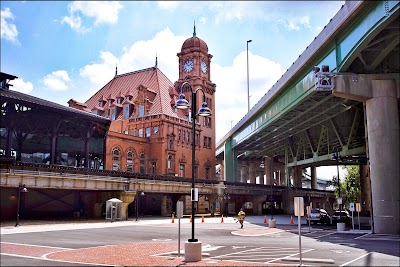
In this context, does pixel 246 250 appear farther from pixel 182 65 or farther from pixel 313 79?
pixel 182 65

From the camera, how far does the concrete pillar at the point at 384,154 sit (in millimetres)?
29594

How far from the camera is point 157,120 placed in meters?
71.2

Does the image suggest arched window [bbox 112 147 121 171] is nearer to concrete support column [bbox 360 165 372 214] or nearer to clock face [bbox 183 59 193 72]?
clock face [bbox 183 59 193 72]

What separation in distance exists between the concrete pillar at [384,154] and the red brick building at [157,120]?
42.6m

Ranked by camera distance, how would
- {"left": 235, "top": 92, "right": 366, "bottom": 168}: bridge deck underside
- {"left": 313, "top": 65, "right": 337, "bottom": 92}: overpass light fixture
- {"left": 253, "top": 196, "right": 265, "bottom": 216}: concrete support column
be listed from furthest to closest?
{"left": 253, "top": 196, "right": 265, "bottom": 216}: concrete support column < {"left": 235, "top": 92, "right": 366, "bottom": 168}: bridge deck underside < {"left": 313, "top": 65, "right": 337, "bottom": 92}: overpass light fixture

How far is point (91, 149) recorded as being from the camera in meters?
63.5

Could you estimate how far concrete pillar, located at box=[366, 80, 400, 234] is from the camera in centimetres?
2959

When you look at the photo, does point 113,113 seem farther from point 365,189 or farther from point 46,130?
point 365,189

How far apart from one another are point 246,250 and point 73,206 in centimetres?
3532

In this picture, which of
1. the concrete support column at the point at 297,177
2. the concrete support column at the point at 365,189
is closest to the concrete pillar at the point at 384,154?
the concrete support column at the point at 365,189

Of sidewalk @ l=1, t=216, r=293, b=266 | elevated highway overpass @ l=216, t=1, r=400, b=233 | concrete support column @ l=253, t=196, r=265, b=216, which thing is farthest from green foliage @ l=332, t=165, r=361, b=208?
sidewalk @ l=1, t=216, r=293, b=266

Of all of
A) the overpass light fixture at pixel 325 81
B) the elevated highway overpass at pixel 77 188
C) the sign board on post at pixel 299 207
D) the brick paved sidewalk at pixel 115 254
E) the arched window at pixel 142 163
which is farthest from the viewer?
the arched window at pixel 142 163

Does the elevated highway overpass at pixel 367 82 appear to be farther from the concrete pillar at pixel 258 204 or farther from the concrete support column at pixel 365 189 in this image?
the concrete pillar at pixel 258 204

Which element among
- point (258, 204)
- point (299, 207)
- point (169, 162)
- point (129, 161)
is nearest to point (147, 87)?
point (169, 162)
